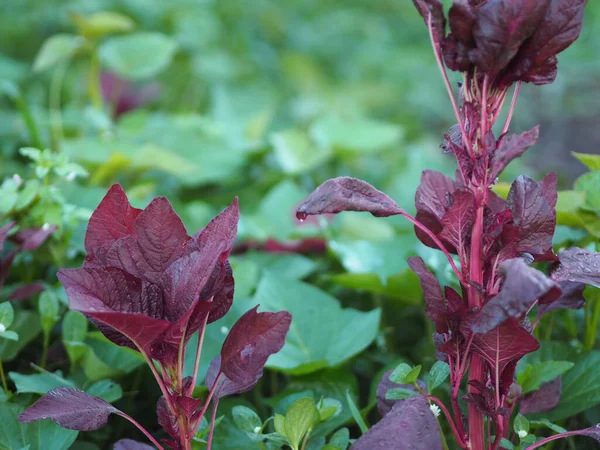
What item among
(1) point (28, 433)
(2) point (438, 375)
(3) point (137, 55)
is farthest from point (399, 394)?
(3) point (137, 55)

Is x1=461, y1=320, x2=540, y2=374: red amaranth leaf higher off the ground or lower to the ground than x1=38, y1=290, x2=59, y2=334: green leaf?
higher

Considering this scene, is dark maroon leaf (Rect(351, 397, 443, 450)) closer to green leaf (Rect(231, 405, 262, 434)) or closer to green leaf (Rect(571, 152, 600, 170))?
green leaf (Rect(231, 405, 262, 434))

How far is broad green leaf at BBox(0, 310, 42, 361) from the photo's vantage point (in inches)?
30.7

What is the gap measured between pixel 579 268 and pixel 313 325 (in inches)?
A: 16.4

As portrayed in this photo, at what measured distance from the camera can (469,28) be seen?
50cm

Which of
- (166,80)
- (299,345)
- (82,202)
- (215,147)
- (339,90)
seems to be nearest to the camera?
(299,345)

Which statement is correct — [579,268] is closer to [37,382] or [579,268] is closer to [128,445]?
[128,445]

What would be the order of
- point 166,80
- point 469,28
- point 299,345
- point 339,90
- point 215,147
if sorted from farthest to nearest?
1. point 339,90
2. point 166,80
3. point 215,147
4. point 299,345
5. point 469,28

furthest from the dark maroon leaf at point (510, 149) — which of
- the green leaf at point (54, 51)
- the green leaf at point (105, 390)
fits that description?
the green leaf at point (54, 51)

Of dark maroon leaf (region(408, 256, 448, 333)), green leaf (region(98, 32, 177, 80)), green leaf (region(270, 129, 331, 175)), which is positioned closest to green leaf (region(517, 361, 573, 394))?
dark maroon leaf (region(408, 256, 448, 333))

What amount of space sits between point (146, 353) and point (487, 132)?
1.17 ft

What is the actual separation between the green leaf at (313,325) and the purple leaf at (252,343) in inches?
8.7

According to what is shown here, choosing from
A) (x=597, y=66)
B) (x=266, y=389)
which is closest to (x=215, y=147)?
(x=266, y=389)

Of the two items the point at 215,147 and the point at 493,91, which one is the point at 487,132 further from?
the point at 215,147
